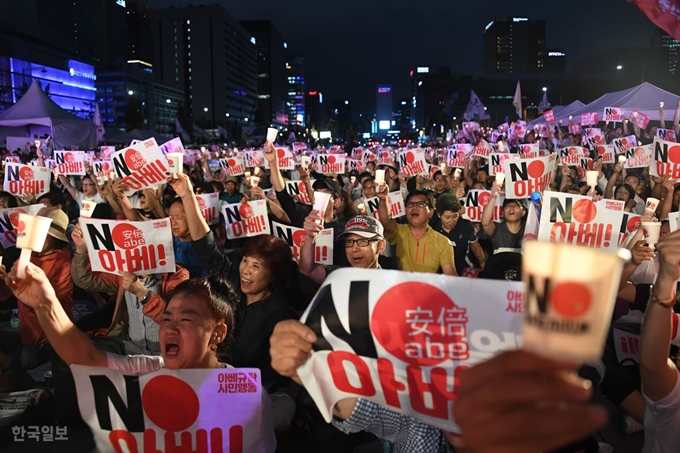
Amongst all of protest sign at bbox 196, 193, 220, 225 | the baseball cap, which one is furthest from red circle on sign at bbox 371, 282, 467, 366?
protest sign at bbox 196, 193, 220, 225

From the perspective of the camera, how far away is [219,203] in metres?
8.99

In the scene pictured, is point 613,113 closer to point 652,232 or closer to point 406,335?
point 652,232

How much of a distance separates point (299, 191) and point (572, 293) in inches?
326

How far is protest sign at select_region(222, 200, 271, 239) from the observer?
7582 mm

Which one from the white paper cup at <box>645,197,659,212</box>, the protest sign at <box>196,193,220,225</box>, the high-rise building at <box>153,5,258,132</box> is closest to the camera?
the white paper cup at <box>645,197,659,212</box>

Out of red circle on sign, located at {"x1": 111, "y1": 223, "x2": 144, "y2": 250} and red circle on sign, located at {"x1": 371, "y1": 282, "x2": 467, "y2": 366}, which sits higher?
red circle on sign, located at {"x1": 371, "y1": 282, "x2": 467, "y2": 366}

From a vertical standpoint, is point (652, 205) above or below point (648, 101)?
below

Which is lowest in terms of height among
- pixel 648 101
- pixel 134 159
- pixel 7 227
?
pixel 7 227

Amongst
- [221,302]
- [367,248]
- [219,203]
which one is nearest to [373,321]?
[221,302]

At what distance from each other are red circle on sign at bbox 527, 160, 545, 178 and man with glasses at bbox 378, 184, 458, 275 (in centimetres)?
207

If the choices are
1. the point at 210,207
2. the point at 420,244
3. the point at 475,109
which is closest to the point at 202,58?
the point at 475,109

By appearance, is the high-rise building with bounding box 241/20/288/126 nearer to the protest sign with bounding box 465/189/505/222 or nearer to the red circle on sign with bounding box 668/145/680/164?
the protest sign with bounding box 465/189/505/222

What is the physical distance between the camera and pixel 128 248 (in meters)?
4.95

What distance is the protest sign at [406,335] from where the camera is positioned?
1.78 m
